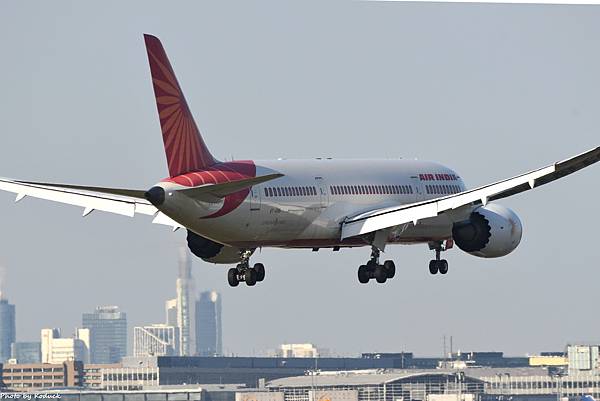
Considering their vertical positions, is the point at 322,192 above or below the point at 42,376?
above

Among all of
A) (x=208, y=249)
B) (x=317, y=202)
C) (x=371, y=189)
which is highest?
(x=371, y=189)

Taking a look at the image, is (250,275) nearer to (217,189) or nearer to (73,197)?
(217,189)

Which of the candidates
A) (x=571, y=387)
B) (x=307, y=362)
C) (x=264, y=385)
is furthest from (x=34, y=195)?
(x=307, y=362)

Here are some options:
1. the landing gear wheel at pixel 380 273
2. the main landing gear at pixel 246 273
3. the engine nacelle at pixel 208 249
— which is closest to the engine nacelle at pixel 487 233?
the landing gear wheel at pixel 380 273

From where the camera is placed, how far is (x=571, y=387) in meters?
140

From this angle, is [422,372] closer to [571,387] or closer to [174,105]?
[571,387]

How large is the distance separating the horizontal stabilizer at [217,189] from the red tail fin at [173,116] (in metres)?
1.56

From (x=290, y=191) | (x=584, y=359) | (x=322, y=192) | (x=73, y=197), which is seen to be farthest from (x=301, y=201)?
(x=584, y=359)

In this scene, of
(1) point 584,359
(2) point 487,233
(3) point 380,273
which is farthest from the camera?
(1) point 584,359

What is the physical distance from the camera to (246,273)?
6169cm

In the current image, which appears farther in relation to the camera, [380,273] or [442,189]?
[442,189]

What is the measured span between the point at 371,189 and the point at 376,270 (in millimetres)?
3098

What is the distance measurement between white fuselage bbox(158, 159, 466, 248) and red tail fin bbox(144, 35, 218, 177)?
1824 millimetres

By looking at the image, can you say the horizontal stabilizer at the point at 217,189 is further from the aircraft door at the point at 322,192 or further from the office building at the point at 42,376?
the office building at the point at 42,376
